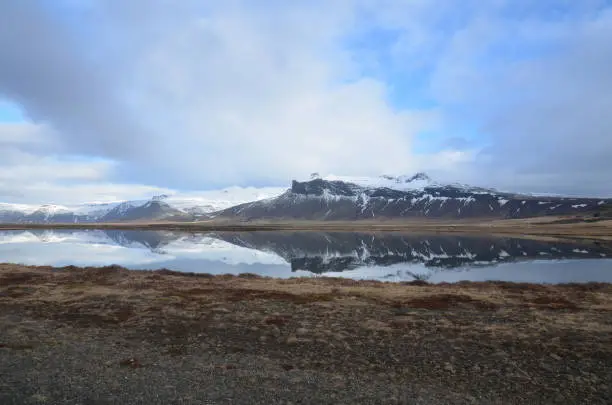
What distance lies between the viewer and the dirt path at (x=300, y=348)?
39.8 feet

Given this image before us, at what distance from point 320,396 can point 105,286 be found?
23.2 meters

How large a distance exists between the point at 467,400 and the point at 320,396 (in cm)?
396

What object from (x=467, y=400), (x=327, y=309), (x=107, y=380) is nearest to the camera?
(x=467, y=400)

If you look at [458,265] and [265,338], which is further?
[458,265]

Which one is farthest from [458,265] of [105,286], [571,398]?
[571,398]

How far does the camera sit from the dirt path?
12.1m

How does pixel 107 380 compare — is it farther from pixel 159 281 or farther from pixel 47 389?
pixel 159 281

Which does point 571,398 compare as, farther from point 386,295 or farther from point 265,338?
point 386,295

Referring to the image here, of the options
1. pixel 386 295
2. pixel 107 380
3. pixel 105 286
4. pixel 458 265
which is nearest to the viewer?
pixel 107 380

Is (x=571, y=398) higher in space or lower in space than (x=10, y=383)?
lower

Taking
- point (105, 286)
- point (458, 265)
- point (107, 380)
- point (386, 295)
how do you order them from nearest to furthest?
1. point (107, 380)
2. point (386, 295)
3. point (105, 286)
4. point (458, 265)

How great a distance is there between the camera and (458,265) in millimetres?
62062

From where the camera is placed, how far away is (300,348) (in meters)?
16.3

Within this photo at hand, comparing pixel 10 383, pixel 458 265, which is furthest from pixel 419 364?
pixel 458 265
